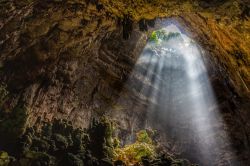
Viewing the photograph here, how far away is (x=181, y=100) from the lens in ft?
58.2

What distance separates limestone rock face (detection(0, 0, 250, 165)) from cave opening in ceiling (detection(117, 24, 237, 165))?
4812 mm

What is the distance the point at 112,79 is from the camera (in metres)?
12.8

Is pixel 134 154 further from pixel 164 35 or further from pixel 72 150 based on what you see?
pixel 164 35

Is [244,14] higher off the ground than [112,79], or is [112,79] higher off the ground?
[112,79]

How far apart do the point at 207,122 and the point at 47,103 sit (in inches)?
405

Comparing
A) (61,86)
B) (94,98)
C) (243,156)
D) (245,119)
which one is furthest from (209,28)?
(243,156)

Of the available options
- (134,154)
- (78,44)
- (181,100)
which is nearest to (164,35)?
(181,100)

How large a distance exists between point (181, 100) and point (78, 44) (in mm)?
10174

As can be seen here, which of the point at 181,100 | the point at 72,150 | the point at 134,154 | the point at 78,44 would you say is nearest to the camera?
the point at 72,150

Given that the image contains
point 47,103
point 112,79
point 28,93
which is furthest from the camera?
point 112,79

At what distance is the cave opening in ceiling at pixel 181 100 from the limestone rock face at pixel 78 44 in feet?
15.8

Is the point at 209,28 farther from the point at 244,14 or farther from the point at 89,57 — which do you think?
the point at 89,57

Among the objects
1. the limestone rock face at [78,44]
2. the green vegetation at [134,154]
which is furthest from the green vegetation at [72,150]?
the limestone rock face at [78,44]

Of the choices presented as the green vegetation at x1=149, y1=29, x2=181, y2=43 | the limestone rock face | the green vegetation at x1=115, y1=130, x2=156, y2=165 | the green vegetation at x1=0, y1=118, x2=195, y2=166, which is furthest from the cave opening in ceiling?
the green vegetation at x1=0, y1=118, x2=195, y2=166
